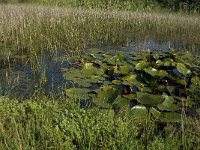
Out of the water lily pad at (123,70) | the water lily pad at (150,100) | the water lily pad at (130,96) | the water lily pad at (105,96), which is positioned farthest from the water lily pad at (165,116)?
the water lily pad at (123,70)

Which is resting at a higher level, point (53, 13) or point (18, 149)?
point (53, 13)

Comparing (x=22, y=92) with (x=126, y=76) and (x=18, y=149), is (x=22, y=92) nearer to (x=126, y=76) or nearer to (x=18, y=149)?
(x=126, y=76)

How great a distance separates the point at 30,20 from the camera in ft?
26.1

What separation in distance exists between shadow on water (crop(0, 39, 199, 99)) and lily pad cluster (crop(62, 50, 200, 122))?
0.89 ft

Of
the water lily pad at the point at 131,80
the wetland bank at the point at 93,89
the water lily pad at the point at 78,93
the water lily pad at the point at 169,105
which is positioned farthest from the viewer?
the water lily pad at the point at 131,80

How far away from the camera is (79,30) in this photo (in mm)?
8336

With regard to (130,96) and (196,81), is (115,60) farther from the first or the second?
(196,81)

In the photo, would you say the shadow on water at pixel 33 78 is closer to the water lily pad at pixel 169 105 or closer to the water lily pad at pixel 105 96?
the water lily pad at pixel 105 96

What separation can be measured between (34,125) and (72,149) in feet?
2.05

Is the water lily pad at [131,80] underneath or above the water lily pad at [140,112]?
above

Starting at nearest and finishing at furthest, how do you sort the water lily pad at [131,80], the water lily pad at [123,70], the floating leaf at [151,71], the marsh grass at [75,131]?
the marsh grass at [75,131]
the water lily pad at [131,80]
the floating leaf at [151,71]
the water lily pad at [123,70]

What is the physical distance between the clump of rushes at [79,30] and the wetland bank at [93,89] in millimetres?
33

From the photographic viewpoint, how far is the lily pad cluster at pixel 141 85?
12.5ft

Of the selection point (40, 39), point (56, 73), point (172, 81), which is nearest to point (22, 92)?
point (56, 73)
